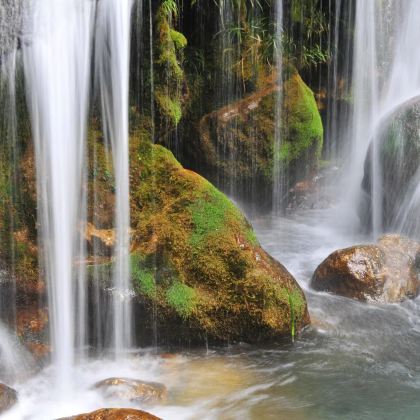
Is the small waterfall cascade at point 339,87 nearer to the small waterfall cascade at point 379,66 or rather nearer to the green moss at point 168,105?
the small waterfall cascade at point 379,66

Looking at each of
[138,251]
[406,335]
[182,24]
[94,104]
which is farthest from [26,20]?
[406,335]

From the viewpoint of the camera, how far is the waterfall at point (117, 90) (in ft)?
22.9

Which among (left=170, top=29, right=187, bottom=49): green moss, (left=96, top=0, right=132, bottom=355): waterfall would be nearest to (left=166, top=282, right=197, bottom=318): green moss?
(left=96, top=0, right=132, bottom=355): waterfall

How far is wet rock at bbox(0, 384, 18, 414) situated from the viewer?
198 inches

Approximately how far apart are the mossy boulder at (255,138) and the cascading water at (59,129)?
3.72m

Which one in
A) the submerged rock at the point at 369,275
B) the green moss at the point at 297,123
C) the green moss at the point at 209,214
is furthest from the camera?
the green moss at the point at 297,123

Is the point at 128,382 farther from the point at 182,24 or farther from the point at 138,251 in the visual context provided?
the point at 182,24

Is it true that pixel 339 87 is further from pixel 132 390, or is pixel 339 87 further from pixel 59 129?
pixel 132 390

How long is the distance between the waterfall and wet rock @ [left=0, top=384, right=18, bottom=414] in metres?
2.00

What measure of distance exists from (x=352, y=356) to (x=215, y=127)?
17.1 ft

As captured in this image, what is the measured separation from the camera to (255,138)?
10.3 meters

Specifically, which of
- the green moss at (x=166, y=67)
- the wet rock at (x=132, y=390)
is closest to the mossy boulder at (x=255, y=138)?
the green moss at (x=166, y=67)

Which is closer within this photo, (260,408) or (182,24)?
(260,408)

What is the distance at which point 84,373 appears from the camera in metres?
5.93
